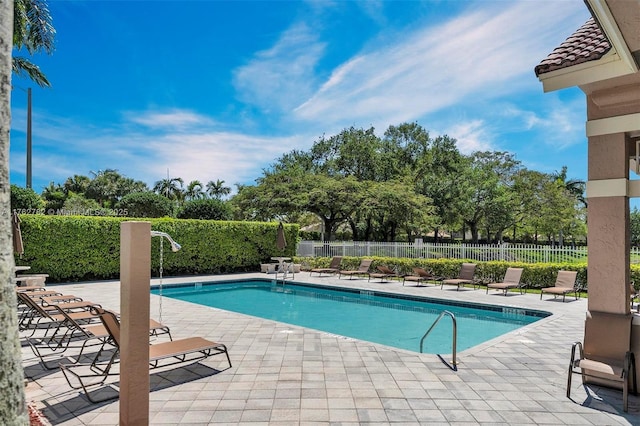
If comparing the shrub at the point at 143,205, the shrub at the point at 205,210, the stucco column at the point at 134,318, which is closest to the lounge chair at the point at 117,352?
the stucco column at the point at 134,318

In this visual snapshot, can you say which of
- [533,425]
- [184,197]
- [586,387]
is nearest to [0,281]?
[533,425]

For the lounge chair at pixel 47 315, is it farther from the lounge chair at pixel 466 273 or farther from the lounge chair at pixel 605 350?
the lounge chair at pixel 466 273

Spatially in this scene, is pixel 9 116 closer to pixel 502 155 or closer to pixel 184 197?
pixel 502 155

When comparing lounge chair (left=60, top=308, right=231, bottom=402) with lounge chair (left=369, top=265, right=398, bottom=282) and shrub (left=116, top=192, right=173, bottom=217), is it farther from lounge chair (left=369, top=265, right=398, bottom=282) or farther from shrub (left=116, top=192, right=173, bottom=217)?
shrub (left=116, top=192, right=173, bottom=217)

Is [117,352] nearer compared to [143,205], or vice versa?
[117,352]

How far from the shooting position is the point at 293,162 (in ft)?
120

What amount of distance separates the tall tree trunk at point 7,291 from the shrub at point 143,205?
118ft

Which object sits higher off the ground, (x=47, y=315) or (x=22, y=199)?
(x=22, y=199)

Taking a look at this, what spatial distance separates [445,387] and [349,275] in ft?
45.5

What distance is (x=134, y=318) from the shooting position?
3.52 m

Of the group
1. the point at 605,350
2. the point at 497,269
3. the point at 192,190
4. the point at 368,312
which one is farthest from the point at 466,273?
the point at 192,190

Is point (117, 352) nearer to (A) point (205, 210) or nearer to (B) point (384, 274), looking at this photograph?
(B) point (384, 274)

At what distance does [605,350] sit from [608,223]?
164 centimetres

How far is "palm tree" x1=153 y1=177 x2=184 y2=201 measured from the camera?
5856 cm
